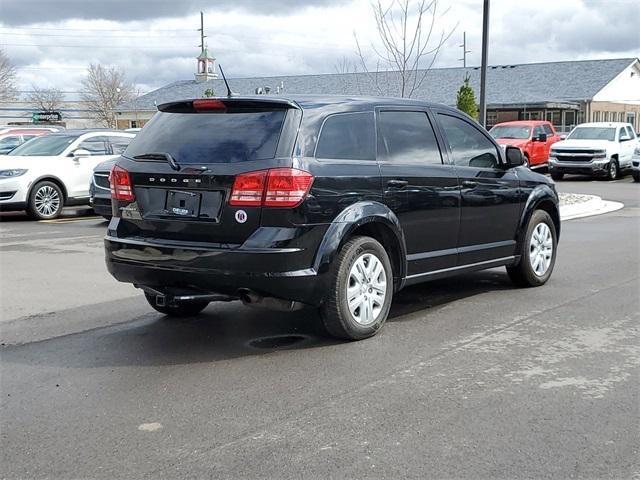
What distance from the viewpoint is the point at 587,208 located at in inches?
663

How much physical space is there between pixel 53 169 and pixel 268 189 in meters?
11.1

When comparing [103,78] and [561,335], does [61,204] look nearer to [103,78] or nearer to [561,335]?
[561,335]

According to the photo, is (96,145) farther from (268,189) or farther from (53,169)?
(268,189)

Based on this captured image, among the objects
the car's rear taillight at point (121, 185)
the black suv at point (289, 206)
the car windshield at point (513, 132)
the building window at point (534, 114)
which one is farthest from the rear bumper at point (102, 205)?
the building window at point (534, 114)

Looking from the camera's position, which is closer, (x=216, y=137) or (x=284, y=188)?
(x=284, y=188)

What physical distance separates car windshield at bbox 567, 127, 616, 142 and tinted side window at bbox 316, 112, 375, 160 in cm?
2331

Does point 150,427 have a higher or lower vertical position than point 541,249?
lower

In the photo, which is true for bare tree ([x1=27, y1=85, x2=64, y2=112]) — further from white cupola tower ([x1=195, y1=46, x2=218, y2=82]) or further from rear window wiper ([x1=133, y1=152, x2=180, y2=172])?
rear window wiper ([x1=133, y1=152, x2=180, y2=172])

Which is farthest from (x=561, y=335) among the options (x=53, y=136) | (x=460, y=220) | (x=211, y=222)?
(x=53, y=136)

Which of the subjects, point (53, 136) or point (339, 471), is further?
point (53, 136)

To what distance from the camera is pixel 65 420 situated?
4.27 m

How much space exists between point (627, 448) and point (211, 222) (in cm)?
292

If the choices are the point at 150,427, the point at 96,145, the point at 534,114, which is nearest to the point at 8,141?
the point at 96,145

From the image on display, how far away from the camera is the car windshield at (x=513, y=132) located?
28.0m
